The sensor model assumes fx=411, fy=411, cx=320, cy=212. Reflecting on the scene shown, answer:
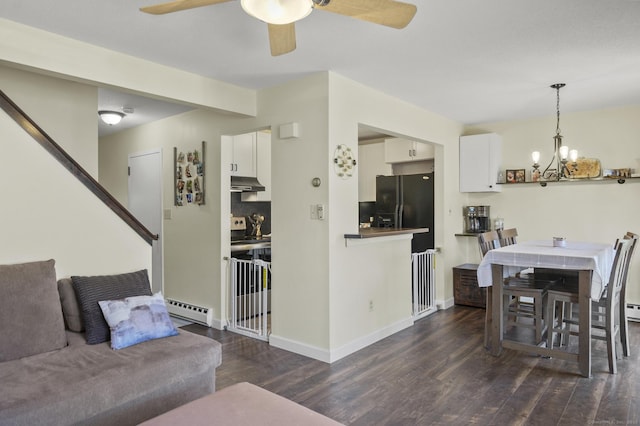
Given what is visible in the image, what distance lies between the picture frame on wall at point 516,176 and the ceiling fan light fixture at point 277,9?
14.4 feet

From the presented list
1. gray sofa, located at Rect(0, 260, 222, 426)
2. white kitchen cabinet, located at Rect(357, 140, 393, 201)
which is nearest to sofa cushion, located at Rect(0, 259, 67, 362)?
gray sofa, located at Rect(0, 260, 222, 426)

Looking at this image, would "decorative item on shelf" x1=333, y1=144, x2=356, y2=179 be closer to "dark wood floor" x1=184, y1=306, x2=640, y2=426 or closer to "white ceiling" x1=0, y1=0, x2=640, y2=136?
"white ceiling" x1=0, y1=0, x2=640, y2=136

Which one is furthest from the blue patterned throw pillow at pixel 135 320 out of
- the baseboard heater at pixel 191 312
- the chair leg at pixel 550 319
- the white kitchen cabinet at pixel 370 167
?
the white kitchen cabinet at pixel 370 167

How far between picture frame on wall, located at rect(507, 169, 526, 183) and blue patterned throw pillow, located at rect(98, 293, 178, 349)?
4.47m

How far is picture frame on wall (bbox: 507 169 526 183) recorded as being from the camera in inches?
205

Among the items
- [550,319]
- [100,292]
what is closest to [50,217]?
[100,292]

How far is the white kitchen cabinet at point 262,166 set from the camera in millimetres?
5184

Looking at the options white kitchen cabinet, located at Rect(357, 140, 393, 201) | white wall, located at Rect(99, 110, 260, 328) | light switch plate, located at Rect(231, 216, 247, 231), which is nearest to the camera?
white wall, located at Rect(99, 110, 260, 328)

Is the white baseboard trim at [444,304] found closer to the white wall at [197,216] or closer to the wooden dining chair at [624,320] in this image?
the wooden dining chair at [624,320]

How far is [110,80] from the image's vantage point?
2.91 m

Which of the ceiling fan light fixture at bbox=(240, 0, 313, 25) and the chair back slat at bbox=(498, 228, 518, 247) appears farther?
the chair back slat at bbox=(498, 228, 518, 247)

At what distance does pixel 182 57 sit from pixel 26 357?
85.6 inches

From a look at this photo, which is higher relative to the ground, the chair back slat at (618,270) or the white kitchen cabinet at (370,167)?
the white kitchen cabinet at (370,167)

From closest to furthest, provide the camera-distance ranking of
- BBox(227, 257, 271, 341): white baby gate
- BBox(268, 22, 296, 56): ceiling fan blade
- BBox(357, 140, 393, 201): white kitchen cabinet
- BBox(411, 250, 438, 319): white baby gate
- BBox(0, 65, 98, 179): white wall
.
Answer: BBox(268, 22, 296, 56): ceiling fan blade < BBox(0, 65, 98, 179): white wall < BBox(227, 257, 271, 341): white baby gate < BBox(411, 250, 438, 319): white baby gate < BBox(357, 140, 393, 201): white kitchen cabinet
